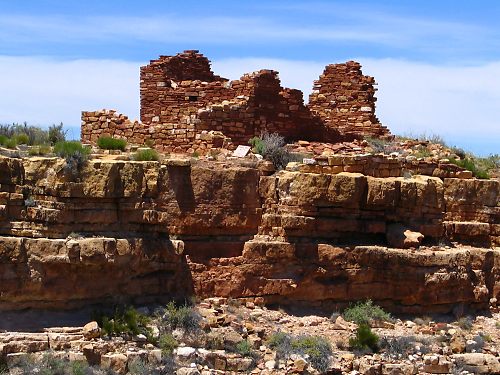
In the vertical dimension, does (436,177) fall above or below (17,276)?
above

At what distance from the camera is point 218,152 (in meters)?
27.5

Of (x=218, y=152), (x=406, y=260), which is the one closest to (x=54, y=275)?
(x=218, y=152)

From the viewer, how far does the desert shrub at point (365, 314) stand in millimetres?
25797

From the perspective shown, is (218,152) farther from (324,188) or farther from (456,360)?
(456,360)

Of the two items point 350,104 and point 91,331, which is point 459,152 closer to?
point 350,104

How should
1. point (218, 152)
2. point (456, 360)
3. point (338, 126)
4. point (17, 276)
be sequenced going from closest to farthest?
point (17, 276) → point (456, 360) → point (218, 152) → point (338, 126)

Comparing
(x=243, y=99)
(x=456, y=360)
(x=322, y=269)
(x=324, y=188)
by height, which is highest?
(x=243, y=99)

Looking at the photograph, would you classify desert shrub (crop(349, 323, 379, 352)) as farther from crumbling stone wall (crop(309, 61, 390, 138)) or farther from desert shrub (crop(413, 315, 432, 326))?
crumbling stone wall (crop(309, 61, 390, 138))

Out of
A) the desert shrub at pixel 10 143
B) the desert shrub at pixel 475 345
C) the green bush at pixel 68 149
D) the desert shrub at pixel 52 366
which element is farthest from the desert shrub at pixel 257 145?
the desert shrub at pixel 52 366

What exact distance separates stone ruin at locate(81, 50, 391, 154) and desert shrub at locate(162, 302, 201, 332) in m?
4.92

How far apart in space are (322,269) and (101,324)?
17.3ft

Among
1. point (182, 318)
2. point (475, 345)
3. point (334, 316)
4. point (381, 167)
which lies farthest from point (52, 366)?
point (381, 167)

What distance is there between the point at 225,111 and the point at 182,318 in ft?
20.7

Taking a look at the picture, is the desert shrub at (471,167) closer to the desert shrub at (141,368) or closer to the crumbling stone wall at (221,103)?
the crumbling stone wall at (221,103)
